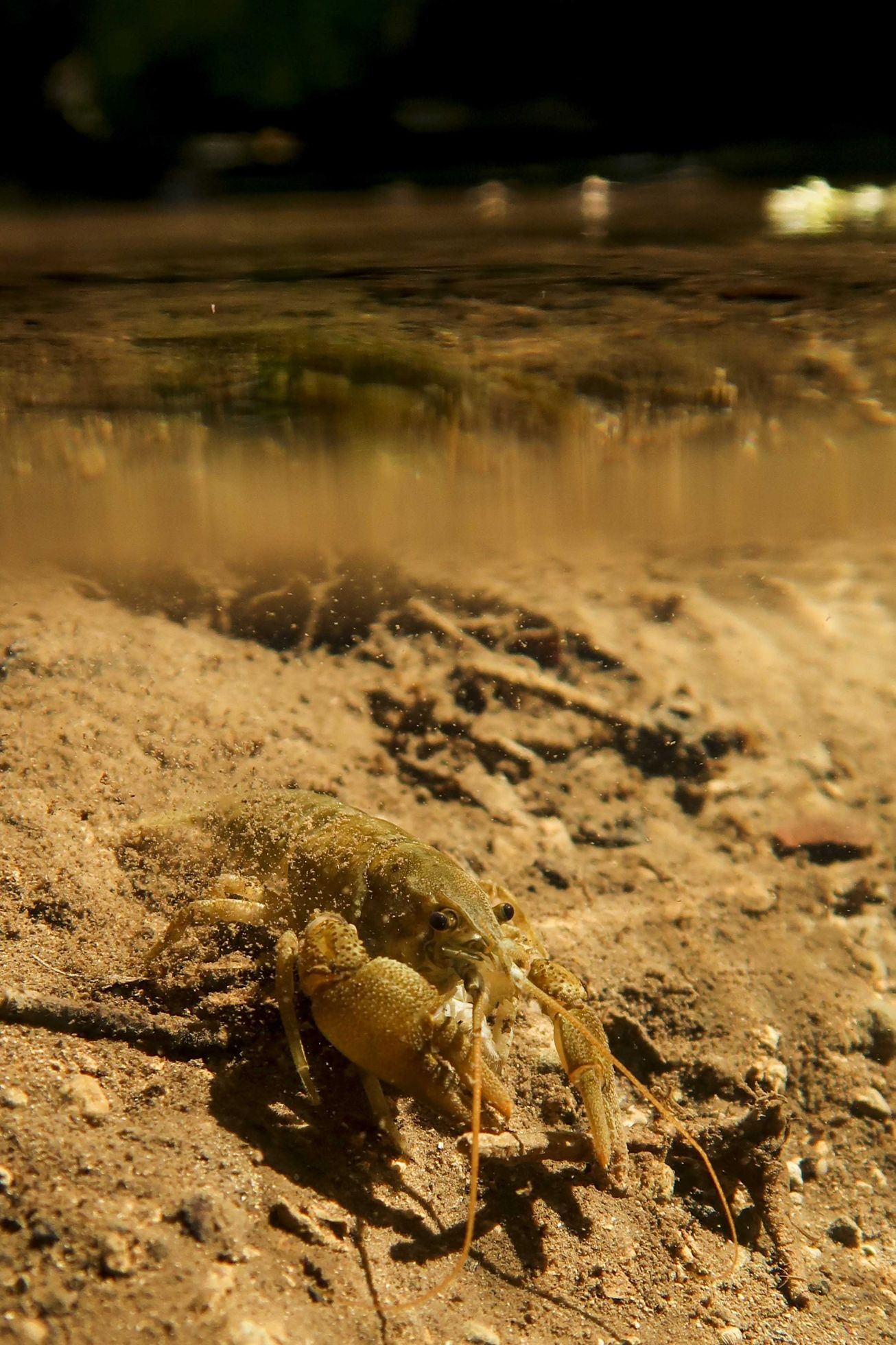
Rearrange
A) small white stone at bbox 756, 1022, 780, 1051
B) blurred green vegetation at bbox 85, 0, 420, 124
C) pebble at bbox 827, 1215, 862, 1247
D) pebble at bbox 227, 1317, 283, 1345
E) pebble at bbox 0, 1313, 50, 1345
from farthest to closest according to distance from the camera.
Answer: small white stone at bbox 756, 1022, 780, 1051
pebble at bbox 827, 1215, 862, 1247
blurred green vegetation at bbox 85, 0, 420, 124
pebble at bbox 227, 1317, 283, 1345
pebble at bbox 0, 1313, 50, 1345

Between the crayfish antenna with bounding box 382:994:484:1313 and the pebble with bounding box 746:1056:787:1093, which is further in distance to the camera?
the pebble with bounding box 746:1056:787:1093

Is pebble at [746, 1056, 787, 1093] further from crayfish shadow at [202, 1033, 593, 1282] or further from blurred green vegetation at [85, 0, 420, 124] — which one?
blurred green vegetation at [85, 0, 420, 124]

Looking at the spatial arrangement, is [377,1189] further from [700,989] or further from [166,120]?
[166,120]

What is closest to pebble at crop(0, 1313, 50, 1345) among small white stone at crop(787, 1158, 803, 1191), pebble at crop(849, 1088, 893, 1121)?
small white stone at crop(787, 1158, 803, 1191)

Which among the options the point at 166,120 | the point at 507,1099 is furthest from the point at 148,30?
the point at 507,1099

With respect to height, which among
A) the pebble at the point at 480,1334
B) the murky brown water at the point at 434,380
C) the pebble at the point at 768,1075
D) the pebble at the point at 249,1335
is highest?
the murky brown water at the point at 434,380

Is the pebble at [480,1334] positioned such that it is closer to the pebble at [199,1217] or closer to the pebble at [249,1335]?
the pebble at [249,1335]

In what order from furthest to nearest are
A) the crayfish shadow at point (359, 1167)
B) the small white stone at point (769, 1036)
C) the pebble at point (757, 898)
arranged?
1. the pebble at point (757, 898)
2. the small white stone at point (769, 1036)
3. the crayfish shadow at point (359, 1167)

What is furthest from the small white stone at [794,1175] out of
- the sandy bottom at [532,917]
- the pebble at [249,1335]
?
the pebble at [249,1335]
